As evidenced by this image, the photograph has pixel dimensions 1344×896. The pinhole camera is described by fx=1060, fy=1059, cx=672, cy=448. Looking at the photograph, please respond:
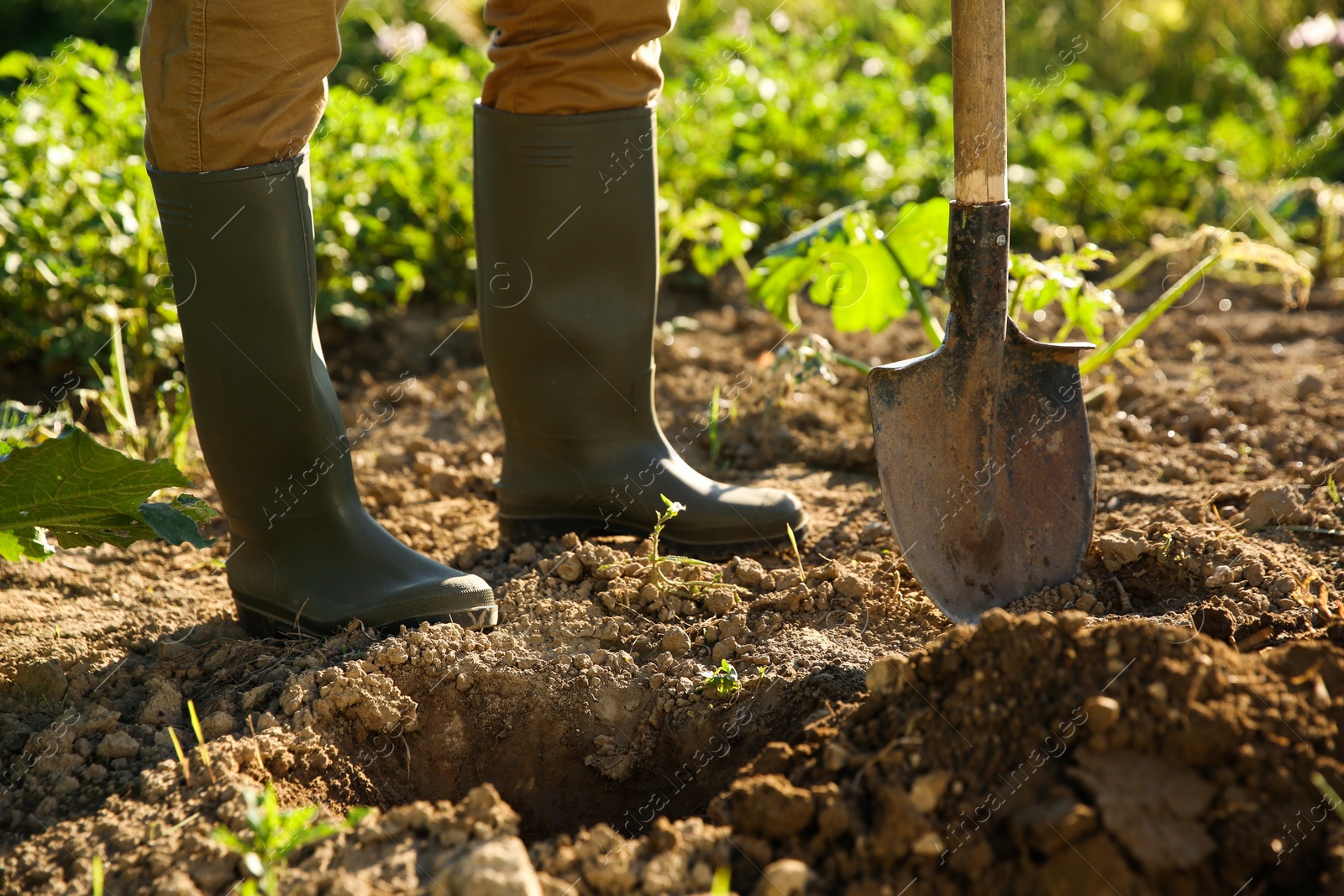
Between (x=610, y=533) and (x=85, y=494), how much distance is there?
93cm

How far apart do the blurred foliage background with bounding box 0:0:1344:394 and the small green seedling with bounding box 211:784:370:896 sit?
5.64 ft

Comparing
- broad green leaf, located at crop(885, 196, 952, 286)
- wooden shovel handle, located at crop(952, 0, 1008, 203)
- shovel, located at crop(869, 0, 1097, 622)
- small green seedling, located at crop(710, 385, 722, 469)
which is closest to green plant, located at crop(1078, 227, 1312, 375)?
broad green leaf, located at crop(885, 196, 952, 286)

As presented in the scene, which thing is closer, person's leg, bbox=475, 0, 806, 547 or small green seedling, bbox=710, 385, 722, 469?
person's leg, bbox=475, 0, 806, 547

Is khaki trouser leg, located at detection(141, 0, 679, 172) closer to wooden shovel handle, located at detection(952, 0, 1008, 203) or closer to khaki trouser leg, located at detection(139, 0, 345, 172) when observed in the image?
khaki trouser leg, located at detection(139, 0, 345, 172)

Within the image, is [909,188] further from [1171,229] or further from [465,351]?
[465,351]

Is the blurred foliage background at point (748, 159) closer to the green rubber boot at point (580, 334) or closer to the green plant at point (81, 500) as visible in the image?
the green rubber boot at point (580, 334)

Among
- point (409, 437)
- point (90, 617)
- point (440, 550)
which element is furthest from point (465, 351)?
point (90, 617)

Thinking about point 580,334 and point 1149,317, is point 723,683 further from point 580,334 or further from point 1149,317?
point 1149,317

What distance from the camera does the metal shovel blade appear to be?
1708mm

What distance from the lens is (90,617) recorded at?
6.10 ft

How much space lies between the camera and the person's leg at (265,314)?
1451 mm

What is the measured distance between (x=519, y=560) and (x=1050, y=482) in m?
0.97

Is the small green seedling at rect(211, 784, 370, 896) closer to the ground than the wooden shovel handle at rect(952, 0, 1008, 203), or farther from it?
closer to the ground

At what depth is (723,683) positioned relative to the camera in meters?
1.56
